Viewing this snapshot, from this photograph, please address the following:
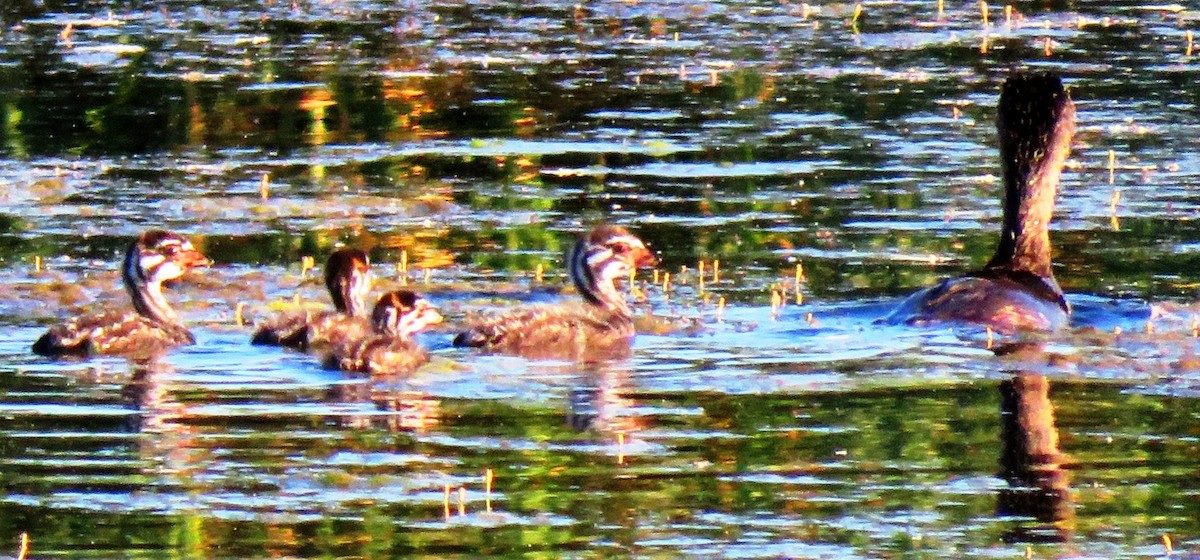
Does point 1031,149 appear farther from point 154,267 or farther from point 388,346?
point 154,267

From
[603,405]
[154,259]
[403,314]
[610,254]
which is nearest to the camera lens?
[603,405]

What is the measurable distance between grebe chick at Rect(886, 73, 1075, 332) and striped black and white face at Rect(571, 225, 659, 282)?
4.74 ft

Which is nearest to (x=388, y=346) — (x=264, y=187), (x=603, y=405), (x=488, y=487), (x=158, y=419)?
(x=603, y=405)

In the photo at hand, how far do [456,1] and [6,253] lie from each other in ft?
40.9

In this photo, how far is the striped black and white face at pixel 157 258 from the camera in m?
13.1

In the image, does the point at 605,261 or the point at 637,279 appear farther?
the point at 637,279

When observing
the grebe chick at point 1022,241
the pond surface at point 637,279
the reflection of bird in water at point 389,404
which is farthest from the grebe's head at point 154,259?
the grebe chick at point 1022,241

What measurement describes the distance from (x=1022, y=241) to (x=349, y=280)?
10.3ft

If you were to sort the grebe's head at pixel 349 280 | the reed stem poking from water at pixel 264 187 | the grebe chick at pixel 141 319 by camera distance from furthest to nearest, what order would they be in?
the reed stem poking from water at pixel 264 187, the grebe's head at pixel 349 280, the grebe chick at pixel 141 319

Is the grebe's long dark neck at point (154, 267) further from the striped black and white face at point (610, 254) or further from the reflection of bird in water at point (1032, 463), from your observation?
the reflection of bird in water at point (1032, 463)

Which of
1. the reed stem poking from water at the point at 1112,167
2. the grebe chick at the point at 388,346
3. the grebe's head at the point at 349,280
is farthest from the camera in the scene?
the reed stem poking from water at the point at 1112,167

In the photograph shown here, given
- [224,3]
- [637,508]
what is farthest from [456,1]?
[637,508]

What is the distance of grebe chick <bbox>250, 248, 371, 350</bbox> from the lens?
12227mm

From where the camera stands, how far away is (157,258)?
1314cm
